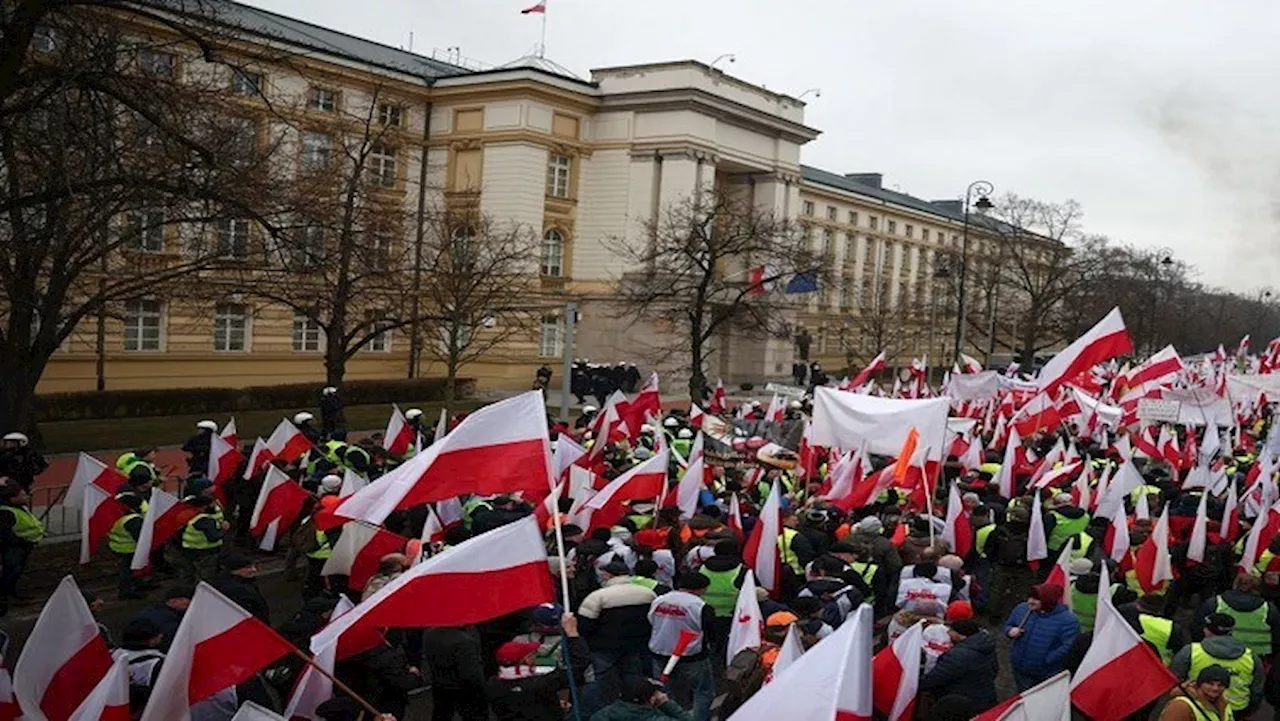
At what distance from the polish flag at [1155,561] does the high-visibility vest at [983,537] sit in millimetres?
1592

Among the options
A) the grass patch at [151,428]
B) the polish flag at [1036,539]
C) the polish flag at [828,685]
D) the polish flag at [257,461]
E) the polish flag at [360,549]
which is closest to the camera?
the polish flag at [828,685]

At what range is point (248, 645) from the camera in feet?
18.7

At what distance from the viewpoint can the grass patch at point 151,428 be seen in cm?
2370

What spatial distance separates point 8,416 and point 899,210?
69.1 m

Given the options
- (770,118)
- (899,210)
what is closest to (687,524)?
(770,118)

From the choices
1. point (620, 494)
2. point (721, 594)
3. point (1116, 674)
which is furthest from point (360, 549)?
point (1116, 674)

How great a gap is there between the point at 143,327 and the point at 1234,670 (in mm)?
35650

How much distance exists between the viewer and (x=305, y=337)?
41625 mm

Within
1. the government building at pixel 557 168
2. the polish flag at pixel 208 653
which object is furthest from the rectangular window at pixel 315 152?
the polish flag at pixel 208 653

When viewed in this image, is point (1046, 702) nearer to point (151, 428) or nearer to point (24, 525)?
point (24, 525)

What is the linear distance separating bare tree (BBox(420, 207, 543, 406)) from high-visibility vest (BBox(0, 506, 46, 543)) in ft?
47.1

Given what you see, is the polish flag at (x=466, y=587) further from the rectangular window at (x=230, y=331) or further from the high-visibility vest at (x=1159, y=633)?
the rectangular window at (x=230, y=331)

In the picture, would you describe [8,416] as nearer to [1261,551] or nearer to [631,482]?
[631,482]

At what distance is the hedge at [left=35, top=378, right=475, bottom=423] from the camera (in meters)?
27.8
